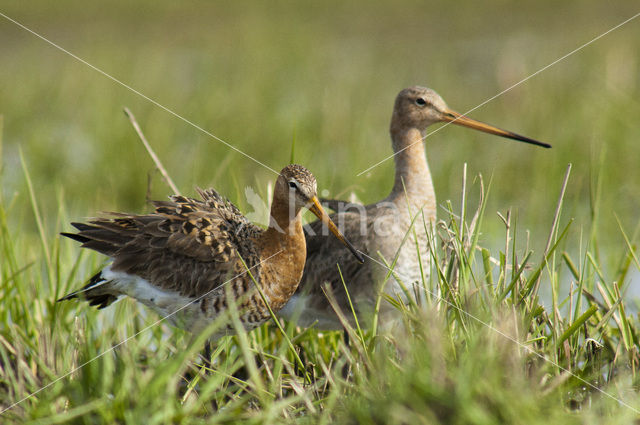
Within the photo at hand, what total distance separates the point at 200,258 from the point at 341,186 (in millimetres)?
2640

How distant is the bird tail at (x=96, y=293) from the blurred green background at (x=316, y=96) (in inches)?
28.2

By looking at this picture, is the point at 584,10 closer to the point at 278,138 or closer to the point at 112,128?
the point at 278,138

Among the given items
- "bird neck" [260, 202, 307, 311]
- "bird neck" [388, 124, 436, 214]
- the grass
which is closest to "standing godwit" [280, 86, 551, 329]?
"bird neck" [388, 124, 436, 214]

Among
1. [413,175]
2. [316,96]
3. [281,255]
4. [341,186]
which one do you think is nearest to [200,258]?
[281,255]

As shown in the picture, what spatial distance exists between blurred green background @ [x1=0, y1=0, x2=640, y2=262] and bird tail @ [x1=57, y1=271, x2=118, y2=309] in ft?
2.35

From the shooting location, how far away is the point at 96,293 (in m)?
3.50

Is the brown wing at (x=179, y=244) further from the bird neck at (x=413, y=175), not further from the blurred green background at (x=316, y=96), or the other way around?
the bird neck at (x=413, y=175)

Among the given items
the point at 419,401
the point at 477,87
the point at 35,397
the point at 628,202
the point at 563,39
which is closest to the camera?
the point at 419,401

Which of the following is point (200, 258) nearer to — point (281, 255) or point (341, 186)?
point (281, 255)

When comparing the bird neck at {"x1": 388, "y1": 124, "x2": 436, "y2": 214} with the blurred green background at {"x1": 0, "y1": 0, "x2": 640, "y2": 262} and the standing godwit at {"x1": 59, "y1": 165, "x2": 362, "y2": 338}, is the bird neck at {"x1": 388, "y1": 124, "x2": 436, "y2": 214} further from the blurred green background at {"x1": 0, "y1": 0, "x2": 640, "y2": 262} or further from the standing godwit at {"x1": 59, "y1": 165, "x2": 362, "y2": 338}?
the standing godwit at {"x1": 59, "y1": 165, "x2": 362, "y2": 338}

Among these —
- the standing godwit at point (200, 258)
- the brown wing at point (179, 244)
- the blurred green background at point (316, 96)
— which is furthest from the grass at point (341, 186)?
the brown wing at point (179, 244)

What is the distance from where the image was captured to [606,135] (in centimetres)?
693

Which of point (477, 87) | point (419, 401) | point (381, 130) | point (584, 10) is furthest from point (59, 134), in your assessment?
point (584, 10)

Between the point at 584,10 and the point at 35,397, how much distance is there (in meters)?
12.6
